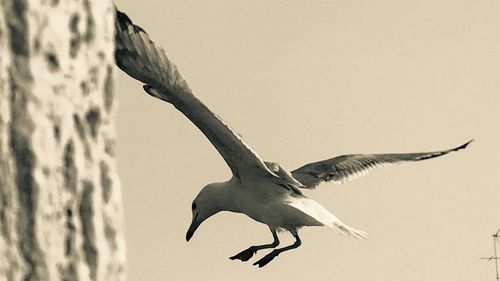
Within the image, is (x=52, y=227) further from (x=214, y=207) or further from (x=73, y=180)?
(x=214, y=207)

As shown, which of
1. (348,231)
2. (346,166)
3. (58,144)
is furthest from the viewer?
(346,166)

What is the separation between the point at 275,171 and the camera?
8.18 meters

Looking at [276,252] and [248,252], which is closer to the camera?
[276,252]

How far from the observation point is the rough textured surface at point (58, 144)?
756 mm

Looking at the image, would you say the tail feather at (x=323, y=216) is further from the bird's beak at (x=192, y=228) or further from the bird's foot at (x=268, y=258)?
the bird's beak at (x=192, y=228)

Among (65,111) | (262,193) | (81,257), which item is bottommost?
(81,257)

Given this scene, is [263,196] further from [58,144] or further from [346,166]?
[58,144]

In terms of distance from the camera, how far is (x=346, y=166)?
9.27 m

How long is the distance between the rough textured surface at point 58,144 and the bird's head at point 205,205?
7642mm

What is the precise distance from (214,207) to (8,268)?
784 cm

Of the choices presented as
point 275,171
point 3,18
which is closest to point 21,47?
point 3,18

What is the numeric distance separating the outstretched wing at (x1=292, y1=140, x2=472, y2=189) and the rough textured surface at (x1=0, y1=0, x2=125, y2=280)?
8.03 meters

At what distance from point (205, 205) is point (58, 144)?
7895 mm

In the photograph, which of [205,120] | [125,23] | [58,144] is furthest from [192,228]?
[58,144]
